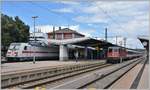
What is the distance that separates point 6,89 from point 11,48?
3940cm

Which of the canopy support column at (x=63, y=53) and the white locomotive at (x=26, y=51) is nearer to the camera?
the white locomotive at (x=26, y=51)

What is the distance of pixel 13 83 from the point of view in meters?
19.5

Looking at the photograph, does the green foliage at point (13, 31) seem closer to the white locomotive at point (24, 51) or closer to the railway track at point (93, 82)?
the white locomotive at point (24, 51)

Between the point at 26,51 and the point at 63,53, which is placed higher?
the point at 26,51

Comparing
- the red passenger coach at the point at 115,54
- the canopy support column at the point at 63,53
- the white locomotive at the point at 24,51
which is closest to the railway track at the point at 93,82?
the red passenger coach at the point at 115,54

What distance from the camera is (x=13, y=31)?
267 feet

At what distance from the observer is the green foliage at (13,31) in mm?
74844

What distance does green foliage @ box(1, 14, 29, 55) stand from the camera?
74.8 m

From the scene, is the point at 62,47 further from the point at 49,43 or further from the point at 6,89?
the point at 6,89

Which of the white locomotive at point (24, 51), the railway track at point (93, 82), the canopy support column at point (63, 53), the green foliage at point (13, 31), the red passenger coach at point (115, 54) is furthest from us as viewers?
the green foliage at point (13, 31)

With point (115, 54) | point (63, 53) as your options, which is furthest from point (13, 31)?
point (115, 54)

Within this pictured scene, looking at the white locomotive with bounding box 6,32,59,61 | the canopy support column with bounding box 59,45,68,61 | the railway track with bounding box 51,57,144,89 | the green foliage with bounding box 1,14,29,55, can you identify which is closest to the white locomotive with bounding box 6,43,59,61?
the white locomotive with bounding box 6,32,59,61

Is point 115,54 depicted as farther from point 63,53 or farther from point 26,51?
point 26,51

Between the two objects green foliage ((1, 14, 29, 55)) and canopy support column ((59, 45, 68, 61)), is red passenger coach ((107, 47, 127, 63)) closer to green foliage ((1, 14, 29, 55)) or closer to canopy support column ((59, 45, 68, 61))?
canopy support column ((59, 45, 68, 61))
